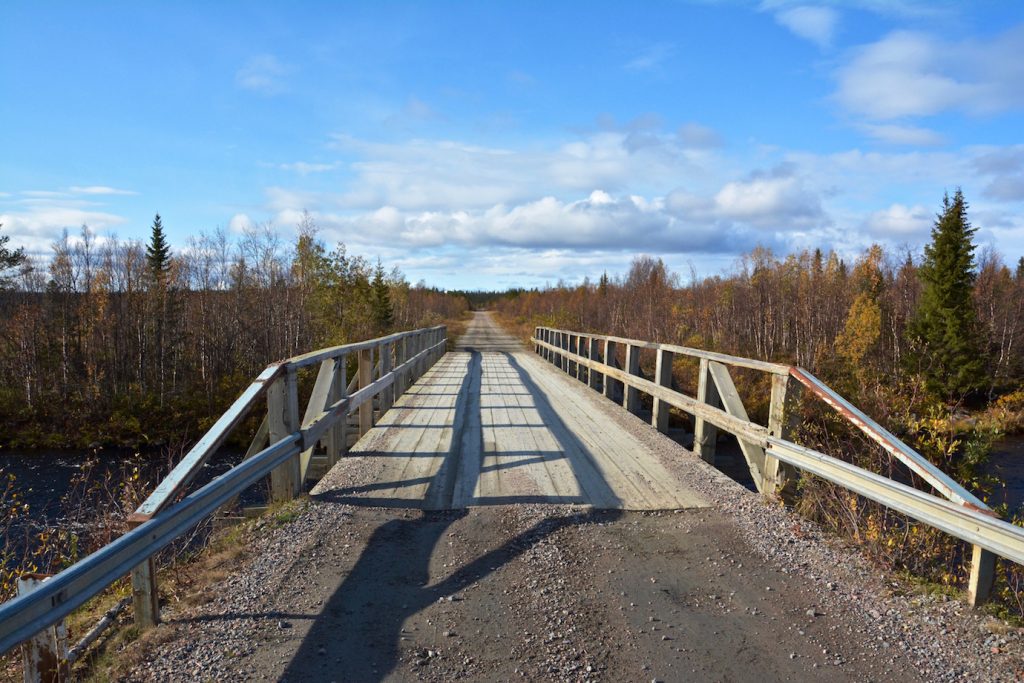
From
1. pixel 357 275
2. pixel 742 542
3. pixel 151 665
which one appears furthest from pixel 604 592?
pixel 357 275

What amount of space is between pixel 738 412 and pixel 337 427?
152 inches

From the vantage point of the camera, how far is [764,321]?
30.8 meters

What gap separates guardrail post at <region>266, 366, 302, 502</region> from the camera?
15.5 feet

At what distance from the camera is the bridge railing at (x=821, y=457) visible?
3.11m

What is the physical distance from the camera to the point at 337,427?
21.0 feet

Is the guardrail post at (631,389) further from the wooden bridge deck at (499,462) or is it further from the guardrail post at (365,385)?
the guardrail post at (365,385)

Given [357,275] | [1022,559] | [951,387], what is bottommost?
[951,387]

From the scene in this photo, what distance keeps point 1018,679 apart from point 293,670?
294cm

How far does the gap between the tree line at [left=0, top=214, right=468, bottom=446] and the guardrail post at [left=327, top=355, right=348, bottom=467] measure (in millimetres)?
14598

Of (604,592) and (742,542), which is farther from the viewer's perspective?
(742,542)

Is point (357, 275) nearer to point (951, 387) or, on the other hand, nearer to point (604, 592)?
point (951, 387)

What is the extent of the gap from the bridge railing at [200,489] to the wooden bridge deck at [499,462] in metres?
0.46

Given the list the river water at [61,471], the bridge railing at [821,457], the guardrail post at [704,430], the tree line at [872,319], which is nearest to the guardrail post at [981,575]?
the bridge railing at [821,457]

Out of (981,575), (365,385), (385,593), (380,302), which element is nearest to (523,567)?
(385,593)
